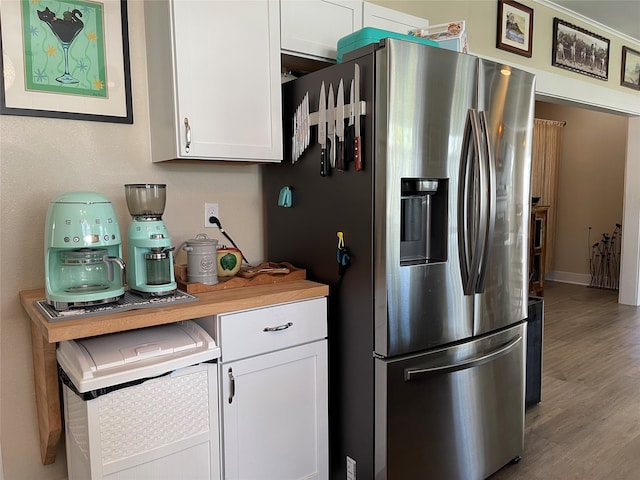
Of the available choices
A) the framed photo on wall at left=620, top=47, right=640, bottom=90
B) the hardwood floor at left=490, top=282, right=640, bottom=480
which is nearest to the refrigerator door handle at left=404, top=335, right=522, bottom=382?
the hardwood floor at left=490, top=282, right=640, bottom=480

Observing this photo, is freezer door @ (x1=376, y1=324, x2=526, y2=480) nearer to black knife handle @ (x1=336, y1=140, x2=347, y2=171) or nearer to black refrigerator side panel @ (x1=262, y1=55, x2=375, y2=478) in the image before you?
black refrigerator side panel @ (x1=262, y1=55, x2=375, y2=478)

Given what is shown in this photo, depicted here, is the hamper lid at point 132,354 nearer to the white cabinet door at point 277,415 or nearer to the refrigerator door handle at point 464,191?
the white cabinet door at point 277,415

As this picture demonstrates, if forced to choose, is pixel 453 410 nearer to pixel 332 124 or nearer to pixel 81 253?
pixel 332 124

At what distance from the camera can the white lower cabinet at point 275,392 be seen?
1733mm

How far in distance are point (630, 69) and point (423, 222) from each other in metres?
4.25

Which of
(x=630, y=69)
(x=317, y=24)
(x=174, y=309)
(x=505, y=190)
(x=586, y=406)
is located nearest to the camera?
(x=174, y=309)

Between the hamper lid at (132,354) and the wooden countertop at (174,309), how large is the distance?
0.09 metres

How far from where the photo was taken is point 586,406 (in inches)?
114

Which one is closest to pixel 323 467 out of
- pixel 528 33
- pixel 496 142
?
pixel 496 142

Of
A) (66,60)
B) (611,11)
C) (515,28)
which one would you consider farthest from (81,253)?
(611,11)

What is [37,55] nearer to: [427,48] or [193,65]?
[193,65]

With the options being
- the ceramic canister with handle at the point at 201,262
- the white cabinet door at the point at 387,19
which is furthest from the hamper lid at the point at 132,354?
the white cabinet door at the point at 387,19

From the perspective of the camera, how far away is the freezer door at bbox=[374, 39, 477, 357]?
1726 mm

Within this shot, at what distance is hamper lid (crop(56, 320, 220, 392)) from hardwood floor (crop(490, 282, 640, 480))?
1526 millimetres
